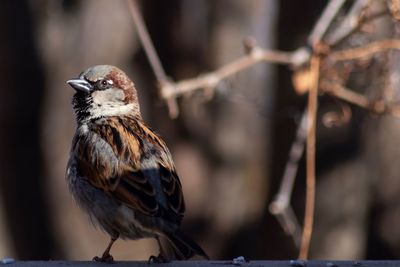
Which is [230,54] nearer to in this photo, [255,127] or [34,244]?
[255,127]

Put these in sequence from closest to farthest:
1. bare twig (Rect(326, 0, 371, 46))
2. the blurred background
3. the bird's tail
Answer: the bird's tail → bare twig (Rect(326, 0, 371, 46)) → the blurred background

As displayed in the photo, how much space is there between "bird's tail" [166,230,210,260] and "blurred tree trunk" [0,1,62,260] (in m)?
4.77

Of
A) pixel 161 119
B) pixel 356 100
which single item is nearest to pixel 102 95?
pixel 356 100

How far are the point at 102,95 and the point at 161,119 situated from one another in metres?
3.71

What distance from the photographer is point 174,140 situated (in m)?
9.66

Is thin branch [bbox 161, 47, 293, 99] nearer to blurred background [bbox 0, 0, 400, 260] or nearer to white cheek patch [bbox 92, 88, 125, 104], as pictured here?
white cheek patch [bbox 92, 88, 125, 104]

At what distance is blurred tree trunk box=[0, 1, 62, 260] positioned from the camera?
9719 mm

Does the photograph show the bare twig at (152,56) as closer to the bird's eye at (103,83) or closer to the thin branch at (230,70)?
the thin branch at (230,70)

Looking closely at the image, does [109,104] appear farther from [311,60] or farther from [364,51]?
[364,51]

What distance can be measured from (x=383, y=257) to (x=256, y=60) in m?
2.80

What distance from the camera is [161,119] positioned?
9.64m

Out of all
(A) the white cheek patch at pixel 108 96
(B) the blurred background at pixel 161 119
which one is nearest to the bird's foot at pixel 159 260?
(A) the white cheek patch at pixel 108 96

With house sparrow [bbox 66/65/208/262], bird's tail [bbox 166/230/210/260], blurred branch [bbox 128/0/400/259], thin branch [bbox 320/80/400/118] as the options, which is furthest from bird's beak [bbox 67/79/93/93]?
thin branch [bbox 320/80/400/118]

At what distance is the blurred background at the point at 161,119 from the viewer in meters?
9.41
